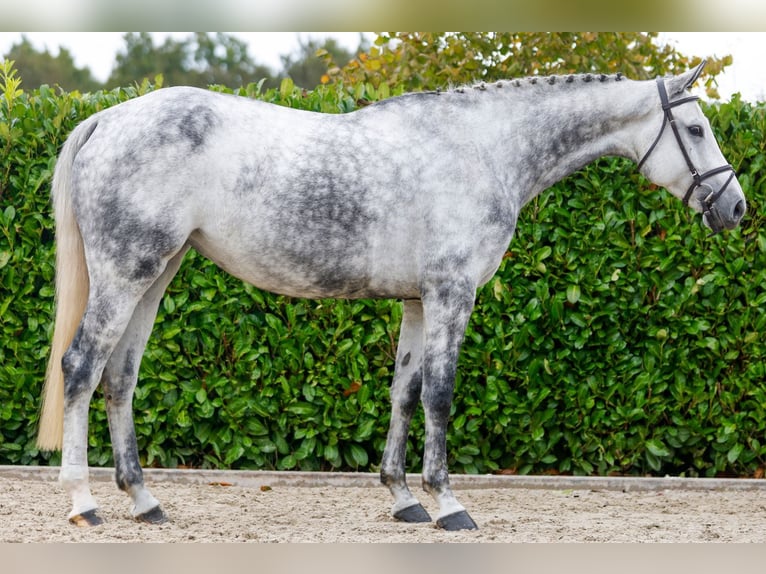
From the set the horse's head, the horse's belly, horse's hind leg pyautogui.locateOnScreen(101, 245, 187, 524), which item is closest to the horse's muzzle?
the horse's head

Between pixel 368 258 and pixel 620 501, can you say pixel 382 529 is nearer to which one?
pixel 368 258

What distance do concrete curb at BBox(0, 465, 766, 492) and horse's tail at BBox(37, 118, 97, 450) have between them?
1.39 metres

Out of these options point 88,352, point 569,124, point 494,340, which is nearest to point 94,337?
point 88,352

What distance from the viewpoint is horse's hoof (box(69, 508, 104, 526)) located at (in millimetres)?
4105

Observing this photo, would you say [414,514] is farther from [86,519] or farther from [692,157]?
[692,157]

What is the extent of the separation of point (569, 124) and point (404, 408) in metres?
1.64

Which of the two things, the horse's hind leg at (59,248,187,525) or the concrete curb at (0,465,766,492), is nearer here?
the horse's hind leg at (59,248,187,525)

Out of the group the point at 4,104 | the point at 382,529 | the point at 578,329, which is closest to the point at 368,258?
the point at 382,529

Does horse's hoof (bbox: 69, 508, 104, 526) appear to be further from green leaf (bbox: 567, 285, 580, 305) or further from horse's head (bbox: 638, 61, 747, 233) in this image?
horse's head (bbox: 638, 61, 747, 233)

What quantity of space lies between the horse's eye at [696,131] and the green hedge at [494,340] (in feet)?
4.28

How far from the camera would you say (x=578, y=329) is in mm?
5688

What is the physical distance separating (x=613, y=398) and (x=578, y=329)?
528 millimetres

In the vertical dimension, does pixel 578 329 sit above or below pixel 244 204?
below

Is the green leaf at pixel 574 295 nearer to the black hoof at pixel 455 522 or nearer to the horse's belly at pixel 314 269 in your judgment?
the horse's belly at pixel 314 269
